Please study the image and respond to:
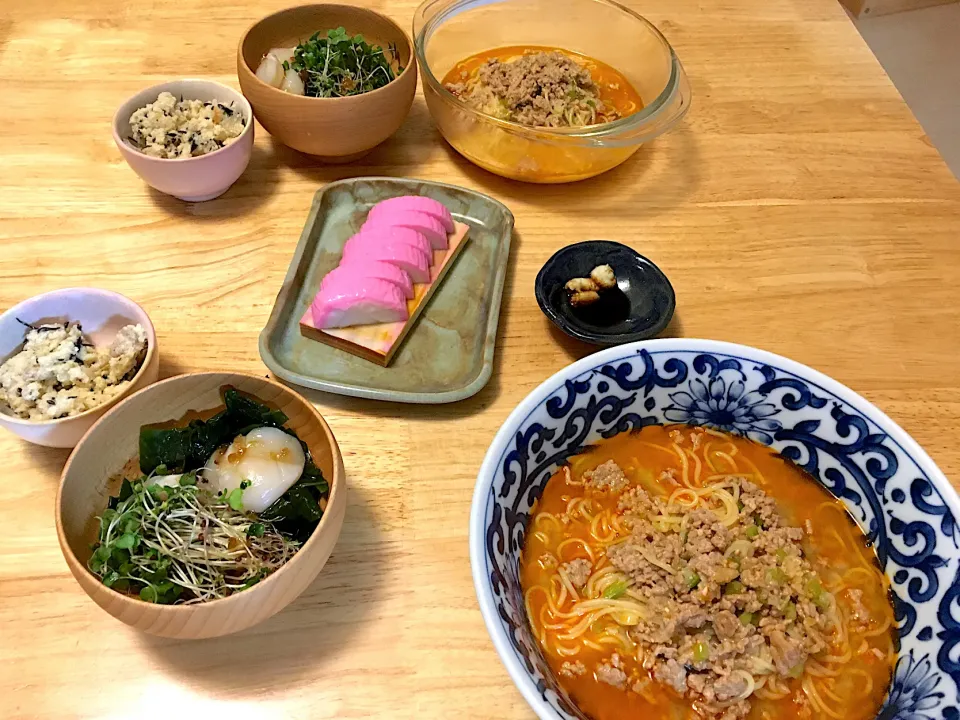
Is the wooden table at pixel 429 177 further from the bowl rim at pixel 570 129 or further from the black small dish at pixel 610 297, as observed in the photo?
the bowl rim at pixel 570 129

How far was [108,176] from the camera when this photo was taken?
1616mm

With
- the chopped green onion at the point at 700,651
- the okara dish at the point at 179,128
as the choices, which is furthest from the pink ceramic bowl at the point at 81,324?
the chopped green onion at the point at 700,651

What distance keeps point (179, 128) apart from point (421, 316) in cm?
65

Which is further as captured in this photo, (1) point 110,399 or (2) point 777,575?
(1) point 110,399

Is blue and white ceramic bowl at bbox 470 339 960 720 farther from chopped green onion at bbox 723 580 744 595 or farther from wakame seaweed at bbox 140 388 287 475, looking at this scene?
wakame seaweed at bbox 140 388 287 475

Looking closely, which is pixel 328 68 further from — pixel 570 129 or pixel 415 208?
pixel 570 129

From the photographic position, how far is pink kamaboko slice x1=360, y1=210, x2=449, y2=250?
1443 millimetres

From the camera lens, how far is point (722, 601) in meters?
0.95

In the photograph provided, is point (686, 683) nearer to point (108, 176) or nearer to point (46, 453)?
point (46, 453)

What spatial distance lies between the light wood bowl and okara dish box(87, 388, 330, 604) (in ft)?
0.06

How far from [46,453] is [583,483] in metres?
0.87

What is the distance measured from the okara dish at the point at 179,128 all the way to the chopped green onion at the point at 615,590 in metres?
1.14

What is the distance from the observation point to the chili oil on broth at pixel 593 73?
1795 millimetres

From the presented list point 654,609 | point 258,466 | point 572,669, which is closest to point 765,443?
point 654,609
